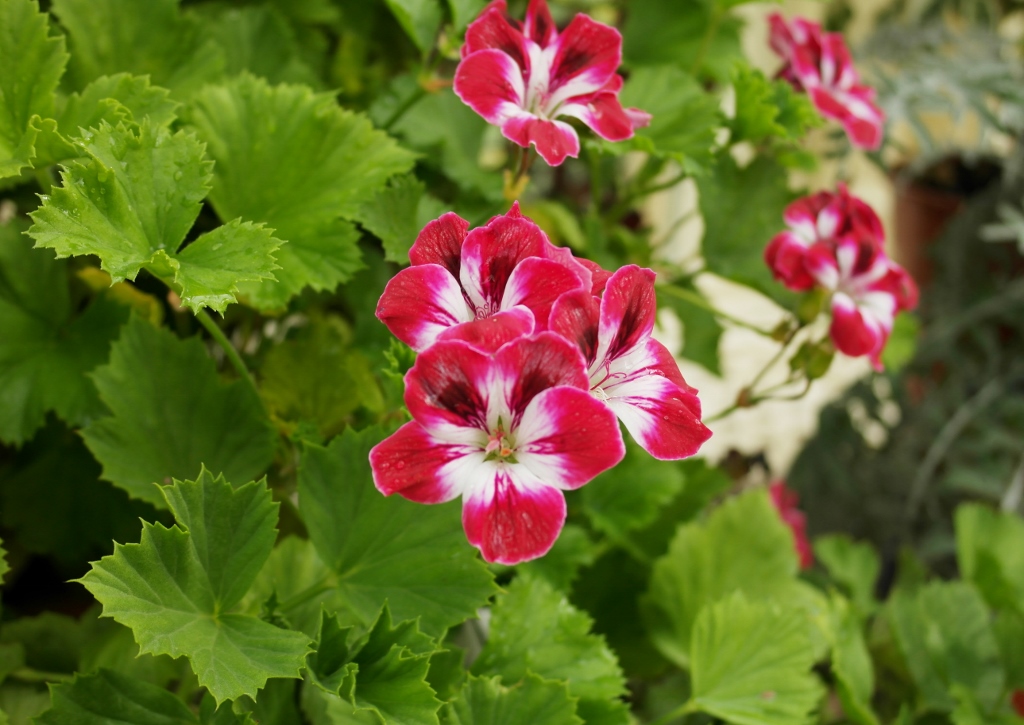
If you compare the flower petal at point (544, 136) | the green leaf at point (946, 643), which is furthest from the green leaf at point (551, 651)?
the green leaf at point (946, 643)

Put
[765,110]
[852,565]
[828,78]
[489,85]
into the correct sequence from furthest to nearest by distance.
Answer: [852,565], [828,78], [765,110], [489,85]

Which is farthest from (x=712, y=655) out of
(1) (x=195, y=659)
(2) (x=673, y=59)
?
(2) (x=673, y=59)

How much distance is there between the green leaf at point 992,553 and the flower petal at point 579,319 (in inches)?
20.7

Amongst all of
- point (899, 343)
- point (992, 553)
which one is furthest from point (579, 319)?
point (992, 553)

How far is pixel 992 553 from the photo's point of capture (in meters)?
0.71

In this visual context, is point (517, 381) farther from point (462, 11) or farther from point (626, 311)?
point (462, 11)

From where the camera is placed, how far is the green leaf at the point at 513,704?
1.25 ft

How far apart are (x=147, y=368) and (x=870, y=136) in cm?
48

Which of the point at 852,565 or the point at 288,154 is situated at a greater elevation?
the point at 288,154

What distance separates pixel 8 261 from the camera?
480 millimetres

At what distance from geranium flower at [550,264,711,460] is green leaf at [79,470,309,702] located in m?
0.14

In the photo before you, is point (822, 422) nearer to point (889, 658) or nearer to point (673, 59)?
point (889, 658)

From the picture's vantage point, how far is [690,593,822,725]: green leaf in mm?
484

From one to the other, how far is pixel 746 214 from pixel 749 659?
0.29 meters
